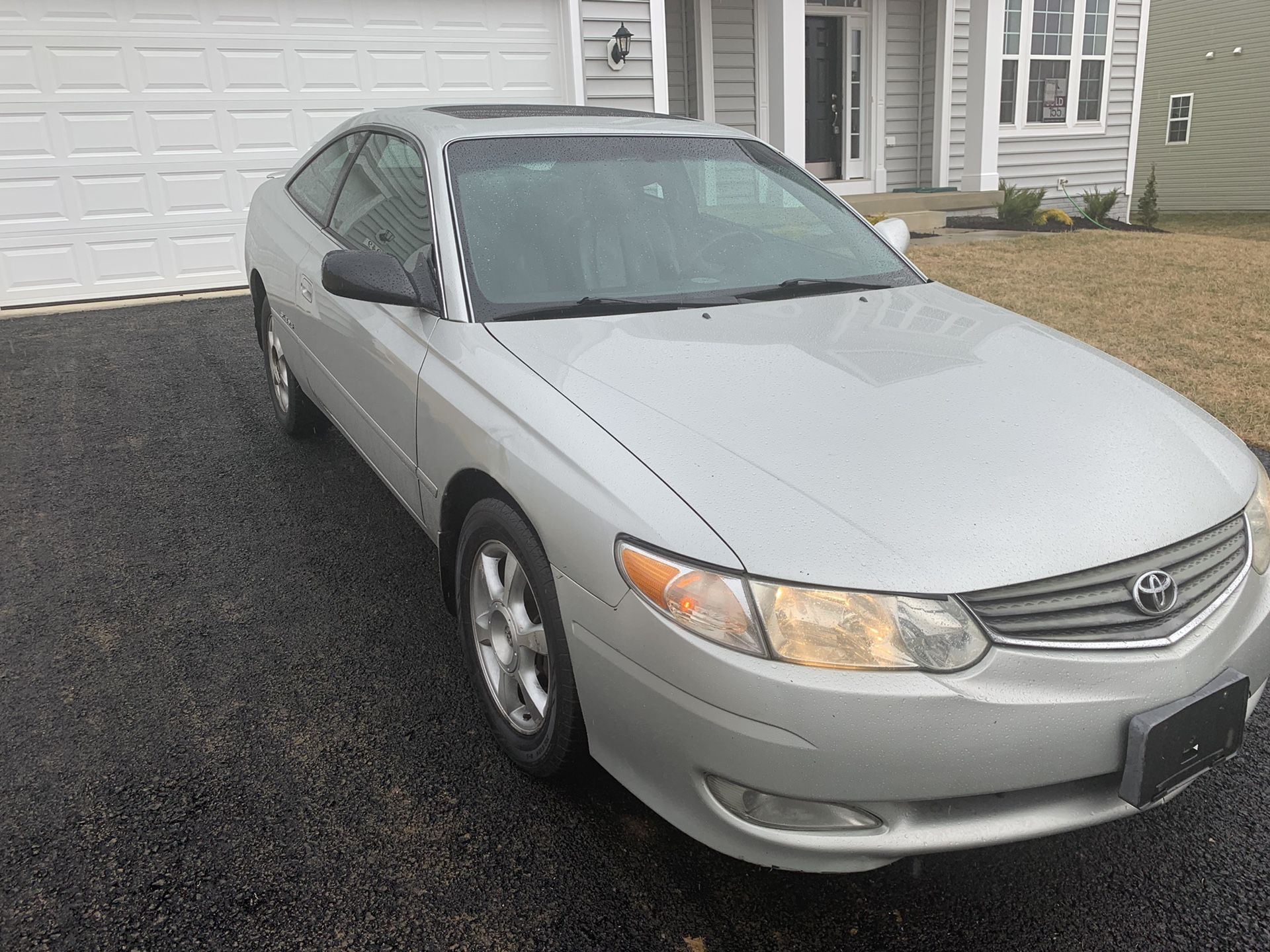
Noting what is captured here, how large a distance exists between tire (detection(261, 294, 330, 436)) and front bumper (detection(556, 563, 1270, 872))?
3177 mm

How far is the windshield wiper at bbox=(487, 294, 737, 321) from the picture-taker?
269cm

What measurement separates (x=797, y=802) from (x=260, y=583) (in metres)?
2.33

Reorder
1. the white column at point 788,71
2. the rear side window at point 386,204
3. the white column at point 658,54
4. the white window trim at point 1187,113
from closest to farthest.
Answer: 1. the rear side window at point 386,204
2. the white column at point 658,54
3. the white column at point 788,71
4. the white window trim at point 1187,113

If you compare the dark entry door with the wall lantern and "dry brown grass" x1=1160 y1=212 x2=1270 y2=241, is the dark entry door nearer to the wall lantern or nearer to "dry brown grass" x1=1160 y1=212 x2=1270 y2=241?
the wall lantern

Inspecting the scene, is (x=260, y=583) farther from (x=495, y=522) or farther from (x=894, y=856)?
(x=894, y=856)

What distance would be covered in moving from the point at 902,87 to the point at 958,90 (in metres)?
0.75

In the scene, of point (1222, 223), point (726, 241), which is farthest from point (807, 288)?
point (1222, 223)

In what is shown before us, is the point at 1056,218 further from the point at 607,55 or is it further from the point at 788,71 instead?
the point at 607,55

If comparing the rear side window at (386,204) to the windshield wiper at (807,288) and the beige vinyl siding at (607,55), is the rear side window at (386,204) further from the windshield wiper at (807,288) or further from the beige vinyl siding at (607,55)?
the beige vinyl siding at (607,55)

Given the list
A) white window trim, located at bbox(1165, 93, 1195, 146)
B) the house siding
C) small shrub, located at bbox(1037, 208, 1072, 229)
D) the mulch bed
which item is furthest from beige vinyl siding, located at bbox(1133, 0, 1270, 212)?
the mulch bed

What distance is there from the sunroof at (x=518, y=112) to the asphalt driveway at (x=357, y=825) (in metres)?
1.59

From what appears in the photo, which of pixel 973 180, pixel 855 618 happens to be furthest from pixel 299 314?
pixel 973 180

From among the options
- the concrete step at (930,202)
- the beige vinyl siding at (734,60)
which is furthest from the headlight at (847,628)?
the beige vinyl siding at (734,60)

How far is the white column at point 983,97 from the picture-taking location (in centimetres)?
1214
